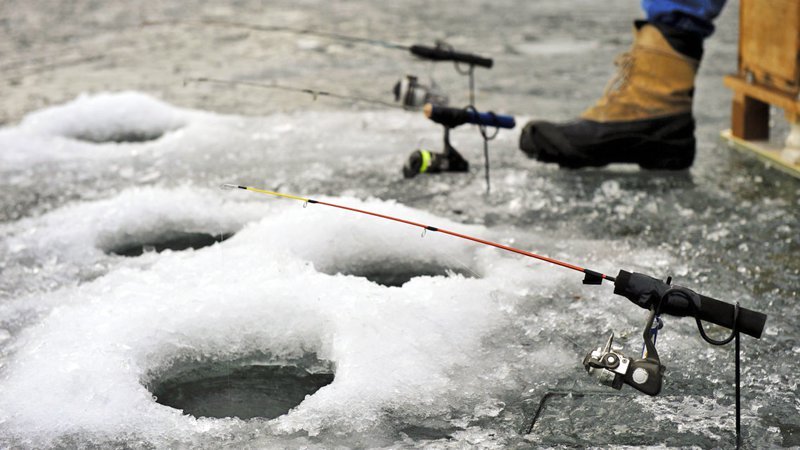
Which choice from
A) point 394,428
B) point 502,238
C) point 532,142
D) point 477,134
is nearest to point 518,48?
point 477,134

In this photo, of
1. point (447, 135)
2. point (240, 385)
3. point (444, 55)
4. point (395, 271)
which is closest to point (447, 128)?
point (447, 135)

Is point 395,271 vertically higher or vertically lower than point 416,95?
lower

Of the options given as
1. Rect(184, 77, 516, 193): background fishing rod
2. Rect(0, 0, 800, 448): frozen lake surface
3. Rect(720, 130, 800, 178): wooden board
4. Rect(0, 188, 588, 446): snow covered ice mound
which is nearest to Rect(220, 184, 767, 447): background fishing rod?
Rect(0, 0, 800, 448): frozen lake surface

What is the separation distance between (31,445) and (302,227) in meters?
1.23

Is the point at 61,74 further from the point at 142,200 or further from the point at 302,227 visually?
the point at 302,227

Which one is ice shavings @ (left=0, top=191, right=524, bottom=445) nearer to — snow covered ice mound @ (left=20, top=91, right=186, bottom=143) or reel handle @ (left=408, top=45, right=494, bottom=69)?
reel handle @ (left=408, top=45, right=494, bottom=69)

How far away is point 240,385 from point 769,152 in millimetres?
2554

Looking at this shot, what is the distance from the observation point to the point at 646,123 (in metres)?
3.65

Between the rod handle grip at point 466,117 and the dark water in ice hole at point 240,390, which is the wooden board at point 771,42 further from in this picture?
the dark water in ice hole at point 240,390

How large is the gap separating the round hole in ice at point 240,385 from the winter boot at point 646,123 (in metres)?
1.71

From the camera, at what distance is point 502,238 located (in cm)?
307

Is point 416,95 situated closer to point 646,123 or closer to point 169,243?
point 646,123

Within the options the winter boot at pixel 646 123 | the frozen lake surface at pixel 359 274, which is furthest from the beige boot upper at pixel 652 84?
the frozen lake surface at pixel 359 274

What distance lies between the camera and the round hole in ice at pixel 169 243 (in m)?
→ 3.15
